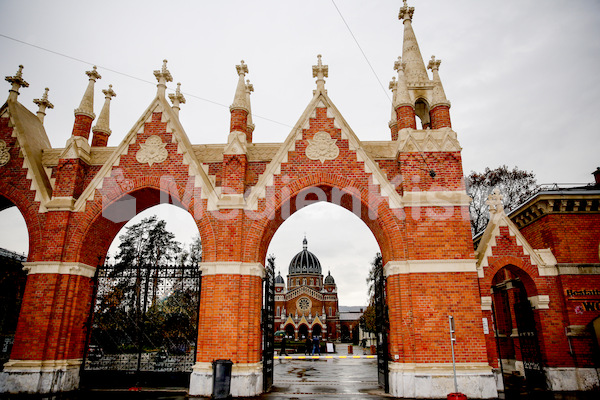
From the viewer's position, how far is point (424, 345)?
10961 millimetres

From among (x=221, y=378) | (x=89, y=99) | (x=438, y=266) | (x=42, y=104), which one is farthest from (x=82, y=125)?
(x=438, y=266)

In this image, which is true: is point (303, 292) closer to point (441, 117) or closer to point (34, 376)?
point (441, 117)

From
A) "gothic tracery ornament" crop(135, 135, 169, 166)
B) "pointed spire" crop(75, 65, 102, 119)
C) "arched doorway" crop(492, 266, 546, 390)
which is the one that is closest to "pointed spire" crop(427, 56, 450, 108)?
"arched doorway" crop(492, 266, 546, 390)

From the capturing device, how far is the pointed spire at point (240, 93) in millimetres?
13532

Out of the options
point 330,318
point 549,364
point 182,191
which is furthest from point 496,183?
point 330,318

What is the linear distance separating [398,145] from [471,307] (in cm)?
558

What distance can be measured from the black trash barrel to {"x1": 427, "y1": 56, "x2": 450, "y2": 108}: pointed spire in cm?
1077

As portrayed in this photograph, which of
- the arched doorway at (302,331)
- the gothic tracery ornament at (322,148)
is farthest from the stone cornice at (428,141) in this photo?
the arched doorway at (302,331)

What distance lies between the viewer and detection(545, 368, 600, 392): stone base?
1273 centimetres

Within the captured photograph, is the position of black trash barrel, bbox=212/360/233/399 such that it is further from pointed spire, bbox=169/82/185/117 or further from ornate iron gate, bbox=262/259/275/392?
pointed spire, bbox=169/82/185/117

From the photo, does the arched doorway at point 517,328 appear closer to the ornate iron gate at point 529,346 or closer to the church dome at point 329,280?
the ornate iron gate at point 529,346

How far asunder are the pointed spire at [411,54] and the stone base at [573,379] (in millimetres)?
11268

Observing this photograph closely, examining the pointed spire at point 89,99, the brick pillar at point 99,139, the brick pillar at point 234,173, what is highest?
the pointed spire at point 89,99

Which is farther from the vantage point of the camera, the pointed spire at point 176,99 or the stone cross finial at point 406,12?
the pointed spire at point 176,99
